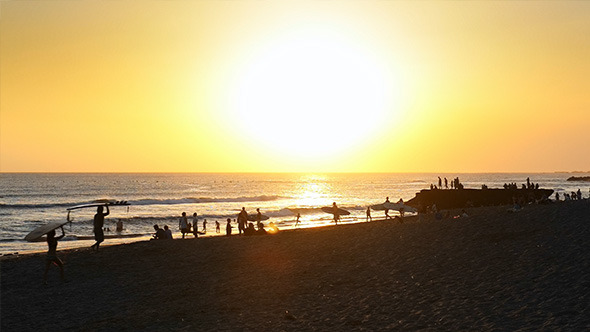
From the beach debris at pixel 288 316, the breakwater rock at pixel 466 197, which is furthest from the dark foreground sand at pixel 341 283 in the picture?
the breakwater rock at pixel 466 197

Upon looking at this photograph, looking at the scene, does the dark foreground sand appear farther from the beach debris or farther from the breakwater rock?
the breakwater rock

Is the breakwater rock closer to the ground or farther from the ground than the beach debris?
farther from the ground

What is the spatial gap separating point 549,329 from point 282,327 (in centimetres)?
574

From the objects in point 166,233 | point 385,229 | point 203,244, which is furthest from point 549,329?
point 166,233

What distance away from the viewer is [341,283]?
Result: 16.8 meters

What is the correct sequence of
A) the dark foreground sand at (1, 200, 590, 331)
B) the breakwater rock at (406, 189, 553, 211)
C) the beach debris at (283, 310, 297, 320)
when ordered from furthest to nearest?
the breakwater rock at (406, 189, 553, 211) → the beach debris at (283, 310, 297, 320) → the dark foreground sand at (1, 200, 590, 331)

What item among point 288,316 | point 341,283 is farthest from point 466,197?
point 288,316

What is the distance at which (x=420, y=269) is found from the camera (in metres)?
17.4

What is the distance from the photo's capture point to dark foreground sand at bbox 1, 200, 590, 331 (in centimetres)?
1277

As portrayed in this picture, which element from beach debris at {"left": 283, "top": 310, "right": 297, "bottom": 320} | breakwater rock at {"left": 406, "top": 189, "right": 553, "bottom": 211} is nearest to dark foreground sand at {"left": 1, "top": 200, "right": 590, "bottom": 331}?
beach debris at {"left": 283, "top": 310, "right": 297, "bottom": 320}

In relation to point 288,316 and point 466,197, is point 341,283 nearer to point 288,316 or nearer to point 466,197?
point 288,316

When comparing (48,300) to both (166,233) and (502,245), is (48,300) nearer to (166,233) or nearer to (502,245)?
(166,233)

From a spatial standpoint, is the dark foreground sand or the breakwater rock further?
the breakwater rock

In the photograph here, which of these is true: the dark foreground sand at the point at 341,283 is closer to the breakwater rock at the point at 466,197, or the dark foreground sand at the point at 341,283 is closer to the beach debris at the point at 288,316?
the beach debris at the point at 288,316
